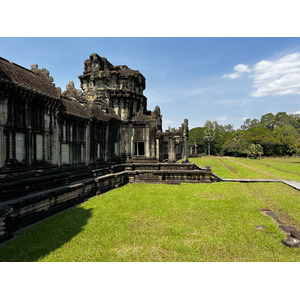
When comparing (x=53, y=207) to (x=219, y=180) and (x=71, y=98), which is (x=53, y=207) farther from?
(x=219, y=180)

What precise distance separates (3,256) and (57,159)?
6.29 meters

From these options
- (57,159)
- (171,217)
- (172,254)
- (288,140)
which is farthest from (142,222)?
(288,140)

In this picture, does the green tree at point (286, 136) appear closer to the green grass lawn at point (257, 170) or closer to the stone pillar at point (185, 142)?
the green grass lawn at point (257, 170)

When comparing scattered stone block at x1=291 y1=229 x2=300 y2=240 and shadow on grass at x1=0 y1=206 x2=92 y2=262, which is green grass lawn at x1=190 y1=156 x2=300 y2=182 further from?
shadow on grass at x1=0 y1=206 x2=92 y2=262

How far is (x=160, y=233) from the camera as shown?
20.6 feet

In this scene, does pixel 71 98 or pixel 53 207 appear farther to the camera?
pixel 71 98

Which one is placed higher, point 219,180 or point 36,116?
point 36,116

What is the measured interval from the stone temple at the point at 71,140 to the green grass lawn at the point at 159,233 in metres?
1.12

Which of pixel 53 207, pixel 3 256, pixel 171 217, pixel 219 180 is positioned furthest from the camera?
pixel 219 180

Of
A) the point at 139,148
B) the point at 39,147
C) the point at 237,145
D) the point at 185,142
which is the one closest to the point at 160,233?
the point at 39,147

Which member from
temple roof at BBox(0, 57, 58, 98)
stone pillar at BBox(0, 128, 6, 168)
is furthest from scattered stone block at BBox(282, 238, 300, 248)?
temple roof at BBox(0, 57, 58, 98)

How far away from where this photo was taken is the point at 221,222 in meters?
7.18

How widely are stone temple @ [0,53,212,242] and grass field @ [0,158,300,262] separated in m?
1.14

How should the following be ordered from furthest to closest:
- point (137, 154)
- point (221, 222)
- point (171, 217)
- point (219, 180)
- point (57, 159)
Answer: point (137, 154) < point (219, 180) < point (57, 159) < point (171, 217) < point (221, 222)
